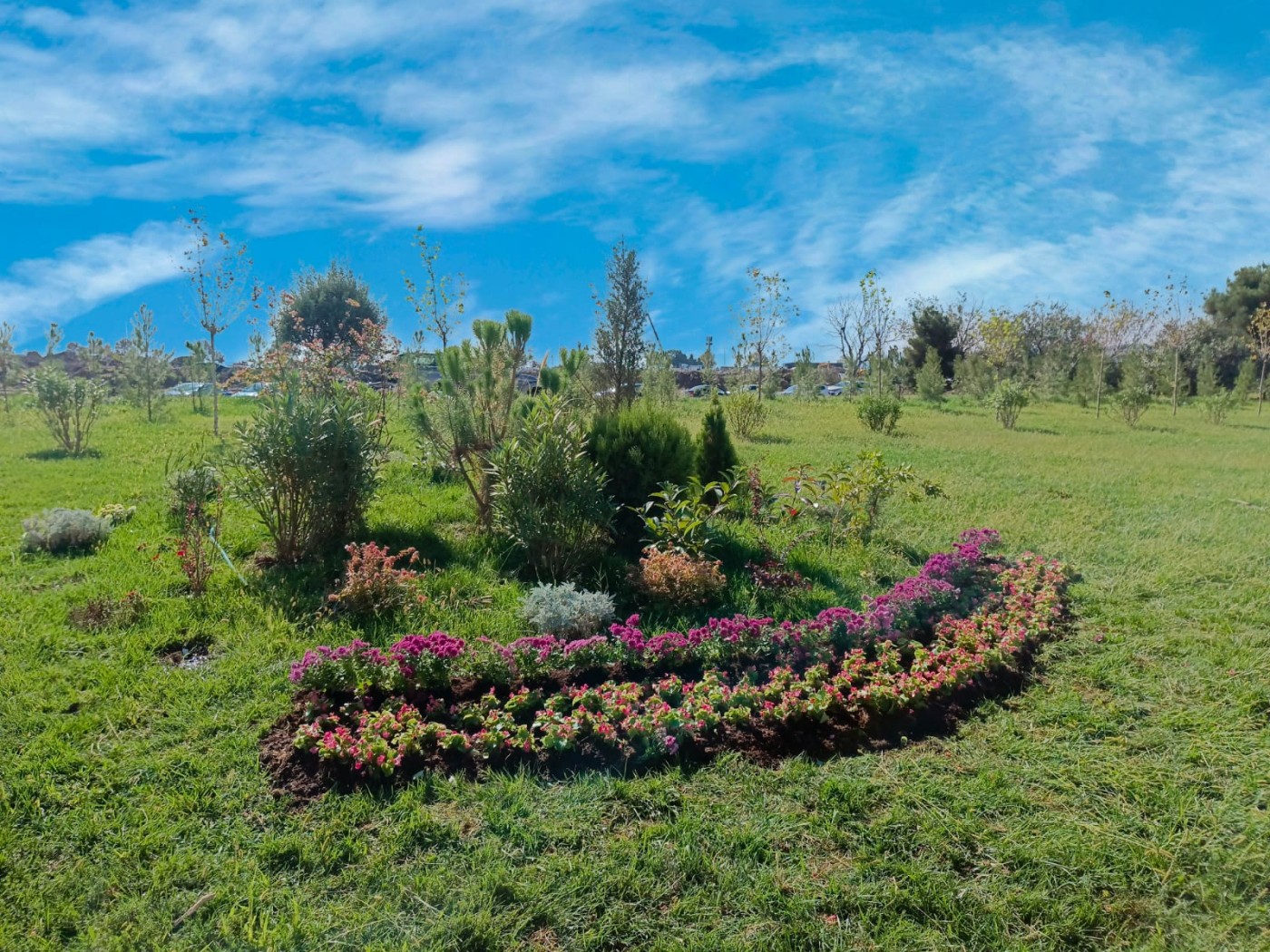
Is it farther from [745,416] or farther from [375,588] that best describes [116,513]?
[745,416]

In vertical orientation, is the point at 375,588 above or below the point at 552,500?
below

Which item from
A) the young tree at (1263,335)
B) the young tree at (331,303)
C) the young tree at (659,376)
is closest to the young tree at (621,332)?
the young tree at (659,376)

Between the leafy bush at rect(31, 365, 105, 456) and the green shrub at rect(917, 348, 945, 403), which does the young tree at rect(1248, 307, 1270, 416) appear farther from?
the leafy bush at rect(31, 365, 105, 456)

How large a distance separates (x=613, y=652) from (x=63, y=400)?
1163 cm

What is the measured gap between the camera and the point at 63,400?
11.2m

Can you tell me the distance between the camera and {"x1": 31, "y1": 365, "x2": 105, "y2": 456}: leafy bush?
1112cm

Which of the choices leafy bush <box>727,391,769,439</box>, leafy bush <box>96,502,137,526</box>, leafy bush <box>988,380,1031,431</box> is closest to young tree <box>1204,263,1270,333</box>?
leafy bush <box>988,380,1031,431</box>

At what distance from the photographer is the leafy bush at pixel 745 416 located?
46.8ft

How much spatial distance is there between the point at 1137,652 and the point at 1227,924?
232 centimetres

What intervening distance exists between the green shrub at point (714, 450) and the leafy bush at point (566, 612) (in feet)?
9.82

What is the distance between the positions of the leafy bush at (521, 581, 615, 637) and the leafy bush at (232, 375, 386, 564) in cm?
217

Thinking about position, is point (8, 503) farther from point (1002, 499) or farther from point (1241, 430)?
Result: point (1241, 430)

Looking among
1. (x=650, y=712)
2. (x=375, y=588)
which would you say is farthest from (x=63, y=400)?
(x=650, y=712)

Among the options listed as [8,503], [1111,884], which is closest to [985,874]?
[1111,884]
